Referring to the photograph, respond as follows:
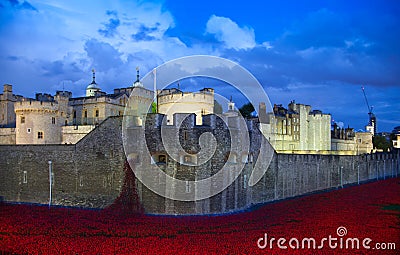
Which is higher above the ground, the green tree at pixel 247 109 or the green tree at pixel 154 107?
the green tree at pixel 247 109

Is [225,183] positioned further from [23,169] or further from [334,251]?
[23,169]

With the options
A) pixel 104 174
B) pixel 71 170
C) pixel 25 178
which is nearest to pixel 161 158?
pixel 104 174

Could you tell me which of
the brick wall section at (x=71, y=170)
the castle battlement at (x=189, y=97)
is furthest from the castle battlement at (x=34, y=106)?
the brick wall section at (x=71, y=170)

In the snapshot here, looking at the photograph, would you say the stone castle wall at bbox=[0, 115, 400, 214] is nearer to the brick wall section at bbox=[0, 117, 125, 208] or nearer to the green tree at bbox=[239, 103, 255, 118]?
the brick wall section at bbox=[0, 117, 125, 208]

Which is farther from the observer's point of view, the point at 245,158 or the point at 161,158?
the point at 245,158

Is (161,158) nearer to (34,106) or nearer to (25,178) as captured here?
(25,178)

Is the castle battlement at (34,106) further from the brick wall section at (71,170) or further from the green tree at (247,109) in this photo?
the green tree at (247,109)

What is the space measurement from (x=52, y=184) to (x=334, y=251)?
19179mm

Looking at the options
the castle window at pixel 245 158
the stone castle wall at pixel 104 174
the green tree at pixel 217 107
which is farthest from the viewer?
the green tree at pixel 217 107

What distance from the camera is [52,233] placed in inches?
725

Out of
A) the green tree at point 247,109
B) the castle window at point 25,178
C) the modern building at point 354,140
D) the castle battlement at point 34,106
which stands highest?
the green tree at point 247,109

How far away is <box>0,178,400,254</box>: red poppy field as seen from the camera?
1608 cm

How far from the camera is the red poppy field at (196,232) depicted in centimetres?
1608

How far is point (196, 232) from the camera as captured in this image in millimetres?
18500
